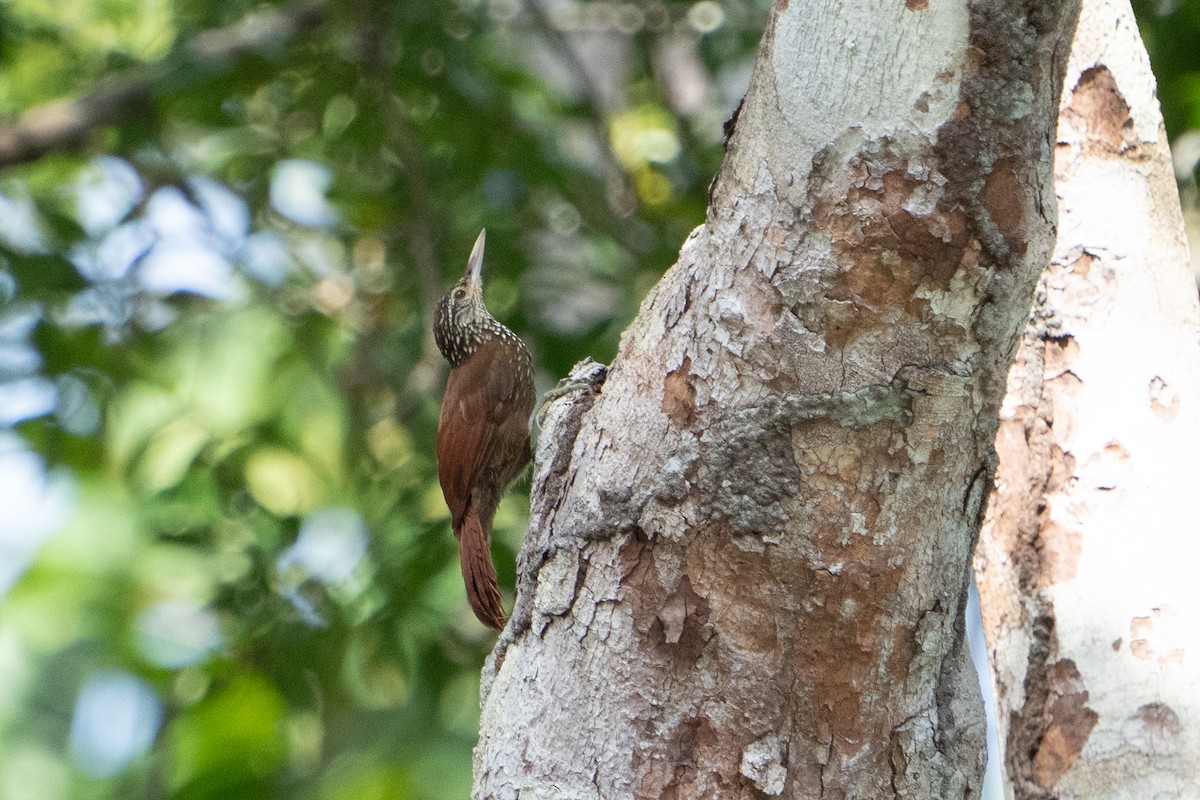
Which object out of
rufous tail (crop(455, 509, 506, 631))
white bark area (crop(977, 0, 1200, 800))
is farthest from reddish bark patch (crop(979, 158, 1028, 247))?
rufous tail (crop(455, 509, 506, 631))

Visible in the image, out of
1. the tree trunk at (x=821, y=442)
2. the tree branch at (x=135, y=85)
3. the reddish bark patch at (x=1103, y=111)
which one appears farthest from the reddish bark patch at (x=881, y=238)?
the tree branch at (x=135, y=85)

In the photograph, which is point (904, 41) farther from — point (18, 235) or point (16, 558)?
point (16, 558)

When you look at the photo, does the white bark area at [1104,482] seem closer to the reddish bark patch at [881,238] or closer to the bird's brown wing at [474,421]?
the reddish bark patch at [881,238]

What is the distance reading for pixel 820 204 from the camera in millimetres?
1304

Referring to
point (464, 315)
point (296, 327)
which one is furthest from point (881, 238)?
point (296, 327)

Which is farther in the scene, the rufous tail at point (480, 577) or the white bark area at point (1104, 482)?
the rufous tail at point (480, 577)

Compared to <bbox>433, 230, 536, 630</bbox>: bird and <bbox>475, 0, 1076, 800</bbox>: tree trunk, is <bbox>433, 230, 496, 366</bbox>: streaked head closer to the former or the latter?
<bbox>433, 230, 536, 630</bbox>: bird

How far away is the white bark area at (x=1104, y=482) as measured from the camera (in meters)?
1.76

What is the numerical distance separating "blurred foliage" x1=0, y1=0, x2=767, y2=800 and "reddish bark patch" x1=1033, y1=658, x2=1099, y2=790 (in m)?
1.47

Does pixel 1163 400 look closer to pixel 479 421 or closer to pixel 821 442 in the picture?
pixel 821 442

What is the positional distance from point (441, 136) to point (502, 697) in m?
2.42

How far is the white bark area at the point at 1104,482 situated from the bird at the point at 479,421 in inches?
45.2

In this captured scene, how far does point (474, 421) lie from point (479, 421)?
1 cm

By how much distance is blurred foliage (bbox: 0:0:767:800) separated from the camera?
10.2ft
